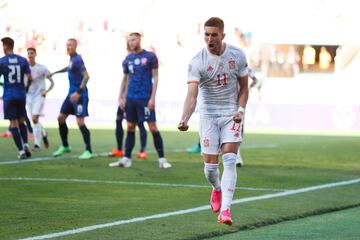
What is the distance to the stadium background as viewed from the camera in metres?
42.1

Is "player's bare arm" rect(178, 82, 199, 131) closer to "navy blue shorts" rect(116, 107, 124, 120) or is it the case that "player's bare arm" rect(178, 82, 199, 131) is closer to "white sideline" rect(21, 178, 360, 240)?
"white sideline" rect(21, 178, 360, 240)

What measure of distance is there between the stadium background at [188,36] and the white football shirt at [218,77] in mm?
31542

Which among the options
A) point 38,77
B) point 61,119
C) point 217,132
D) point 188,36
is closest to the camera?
point 217,132

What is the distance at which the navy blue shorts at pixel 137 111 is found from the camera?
52.9 feet

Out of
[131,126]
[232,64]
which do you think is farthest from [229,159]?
[131,126]

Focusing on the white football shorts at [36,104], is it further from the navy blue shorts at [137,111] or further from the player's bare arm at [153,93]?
the player's bare arm at [153,93]

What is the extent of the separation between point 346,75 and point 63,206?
3243 centimetres

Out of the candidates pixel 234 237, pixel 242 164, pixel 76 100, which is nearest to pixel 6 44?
pixel 76 100

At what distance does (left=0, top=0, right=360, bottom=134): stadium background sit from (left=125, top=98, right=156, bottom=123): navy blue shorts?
25.1 meters

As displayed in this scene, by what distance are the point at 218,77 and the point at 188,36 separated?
3351 cm

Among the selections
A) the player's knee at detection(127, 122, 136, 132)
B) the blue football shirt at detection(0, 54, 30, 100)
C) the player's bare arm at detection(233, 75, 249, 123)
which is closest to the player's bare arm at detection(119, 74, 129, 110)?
the player's knee at detection(127, 122, 136, 132)

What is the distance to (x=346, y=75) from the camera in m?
42.0

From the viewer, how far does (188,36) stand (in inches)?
1684

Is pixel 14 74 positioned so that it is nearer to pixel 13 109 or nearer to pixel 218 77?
pixel 13 109
